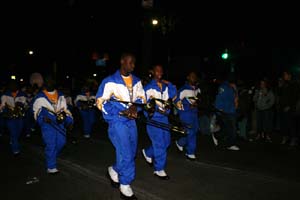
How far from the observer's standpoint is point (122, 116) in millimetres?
5070

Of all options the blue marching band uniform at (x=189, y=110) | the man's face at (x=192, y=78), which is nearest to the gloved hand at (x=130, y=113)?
the blue marching band uniform at (x=189, y=110)

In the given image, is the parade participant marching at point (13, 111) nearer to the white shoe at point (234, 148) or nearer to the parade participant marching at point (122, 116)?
the parade participant marching at point (122, 116)

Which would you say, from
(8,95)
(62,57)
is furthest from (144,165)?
(62,57)

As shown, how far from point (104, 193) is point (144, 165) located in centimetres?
191

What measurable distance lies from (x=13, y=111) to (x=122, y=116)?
476 centimetres

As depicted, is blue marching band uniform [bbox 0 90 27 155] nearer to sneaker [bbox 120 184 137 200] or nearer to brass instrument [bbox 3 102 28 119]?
Result: brass instrument [bbox 3 102 28 119]

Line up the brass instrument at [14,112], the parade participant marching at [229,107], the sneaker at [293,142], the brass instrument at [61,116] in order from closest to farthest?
the brass instrument at [61,116]
the brass instrument at [14,112]
the parade participant marching at [229,107]
the sneaker at [293,142]

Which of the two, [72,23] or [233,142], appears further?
[72,23]

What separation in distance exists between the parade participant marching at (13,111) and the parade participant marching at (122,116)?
4420mm

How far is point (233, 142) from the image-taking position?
913 centimetres

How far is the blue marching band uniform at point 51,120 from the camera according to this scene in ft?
21.7

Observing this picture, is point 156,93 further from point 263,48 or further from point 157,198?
point 263,48

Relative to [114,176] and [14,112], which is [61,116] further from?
[14,112]

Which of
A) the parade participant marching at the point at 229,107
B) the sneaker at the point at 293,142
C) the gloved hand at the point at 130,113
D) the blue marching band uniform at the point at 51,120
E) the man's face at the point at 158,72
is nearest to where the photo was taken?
the gloved hand at the point at 130,113
